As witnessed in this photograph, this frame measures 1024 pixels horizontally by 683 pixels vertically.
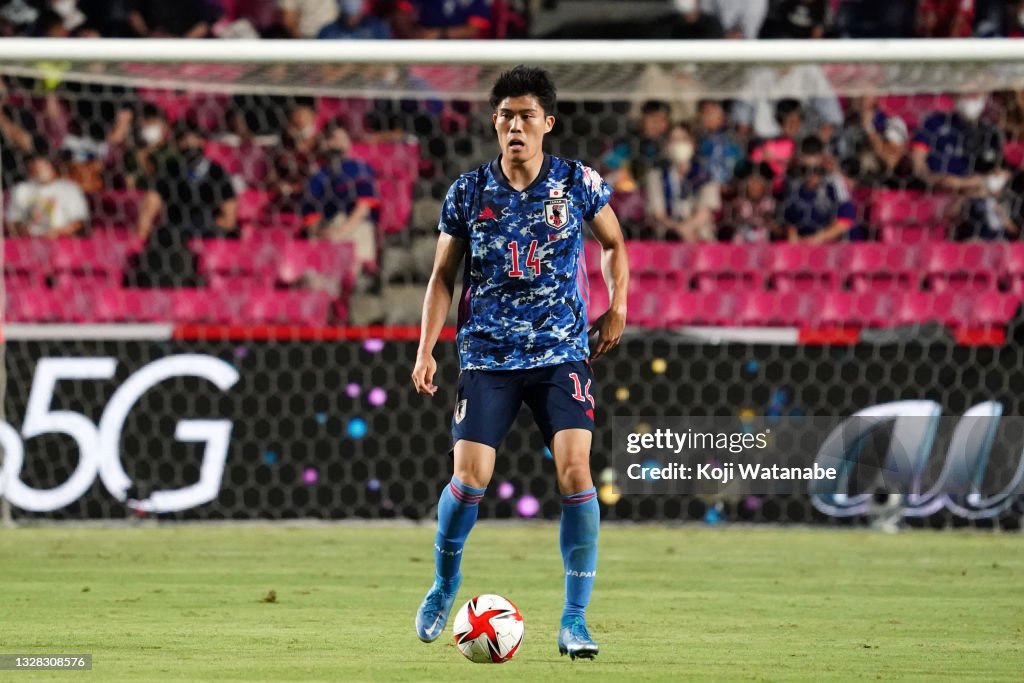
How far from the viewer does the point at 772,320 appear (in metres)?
10.3

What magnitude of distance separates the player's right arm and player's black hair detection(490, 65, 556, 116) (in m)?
0.48

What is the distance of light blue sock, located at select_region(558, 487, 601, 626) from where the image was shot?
15.7ft

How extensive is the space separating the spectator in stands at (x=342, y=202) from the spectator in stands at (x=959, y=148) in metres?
4.08

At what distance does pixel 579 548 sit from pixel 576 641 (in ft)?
0.98

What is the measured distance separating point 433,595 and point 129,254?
6566 millimetres

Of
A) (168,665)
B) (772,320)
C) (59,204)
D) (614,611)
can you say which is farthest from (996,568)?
(59,204)

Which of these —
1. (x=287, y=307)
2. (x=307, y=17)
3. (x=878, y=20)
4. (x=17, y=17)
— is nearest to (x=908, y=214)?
(x=878, y=20)

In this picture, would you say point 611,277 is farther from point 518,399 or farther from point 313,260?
point 313,260

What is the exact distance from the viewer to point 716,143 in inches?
454

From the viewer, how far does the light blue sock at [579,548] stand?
188 inches

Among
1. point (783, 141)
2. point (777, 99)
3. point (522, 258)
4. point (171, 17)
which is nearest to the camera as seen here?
point (522, 258)

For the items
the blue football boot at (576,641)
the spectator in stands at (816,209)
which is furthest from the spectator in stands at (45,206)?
the blue football boot at (576,641)

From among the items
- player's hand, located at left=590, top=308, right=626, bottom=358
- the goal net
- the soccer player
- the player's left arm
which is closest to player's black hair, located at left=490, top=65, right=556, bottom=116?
the soccer player

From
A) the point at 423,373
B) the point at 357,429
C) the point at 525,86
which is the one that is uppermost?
the point at 525,86
